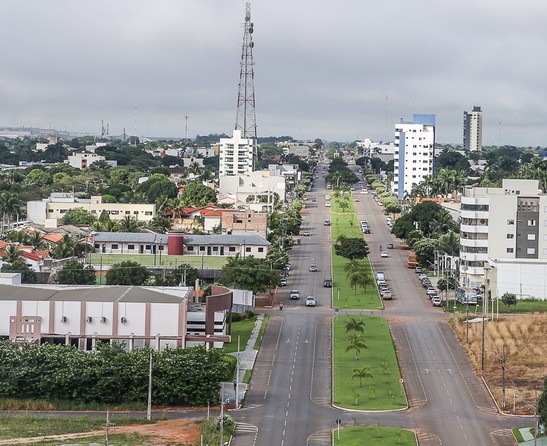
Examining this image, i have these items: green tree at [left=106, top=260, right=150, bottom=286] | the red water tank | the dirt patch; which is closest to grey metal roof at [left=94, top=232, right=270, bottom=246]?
the red water tank

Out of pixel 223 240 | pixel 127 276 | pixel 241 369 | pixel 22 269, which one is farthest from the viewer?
pixel 223 240

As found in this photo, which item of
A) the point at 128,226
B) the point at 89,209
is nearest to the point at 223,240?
the point at 128,226

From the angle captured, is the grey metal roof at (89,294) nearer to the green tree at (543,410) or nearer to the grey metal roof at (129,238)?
the green tree at (543,410)

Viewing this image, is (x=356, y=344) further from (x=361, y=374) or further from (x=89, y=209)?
(x=89, y=209)

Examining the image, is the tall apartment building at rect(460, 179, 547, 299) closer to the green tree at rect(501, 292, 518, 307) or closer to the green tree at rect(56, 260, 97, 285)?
the green tree at rect(501, 292, 518, 307)

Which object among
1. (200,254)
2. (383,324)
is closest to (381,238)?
(200,254)
